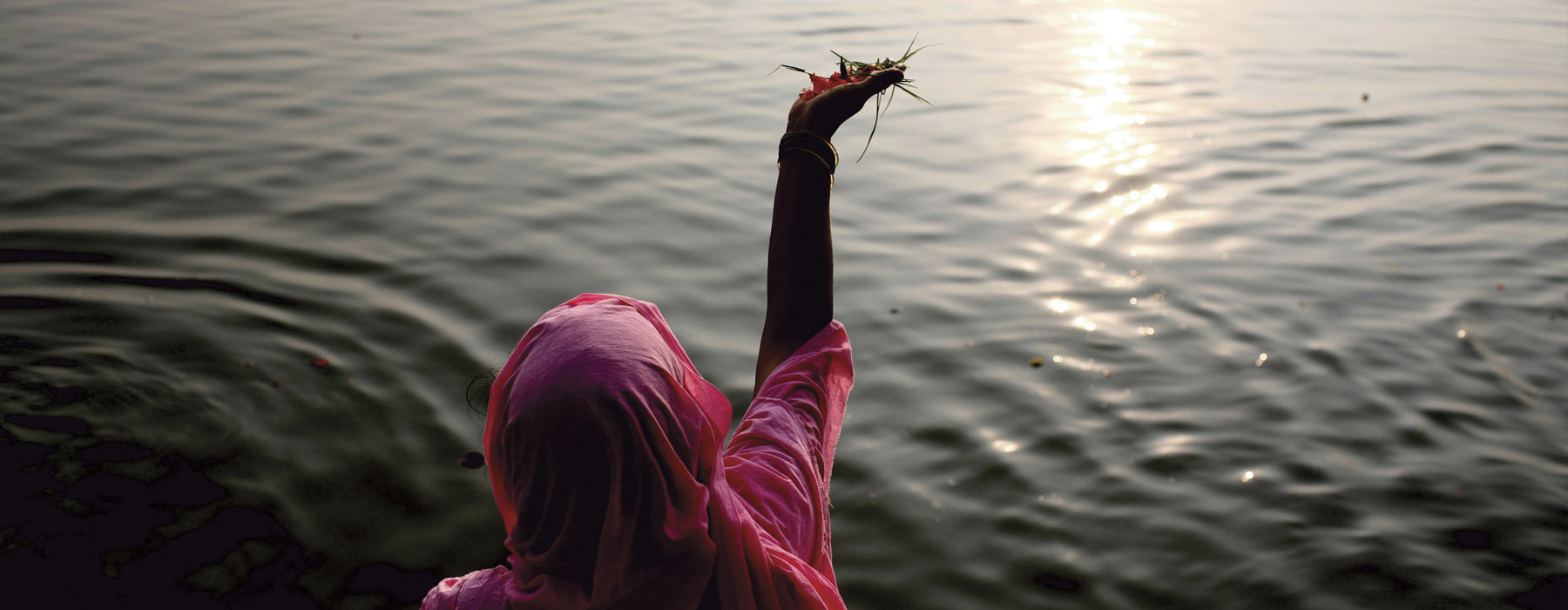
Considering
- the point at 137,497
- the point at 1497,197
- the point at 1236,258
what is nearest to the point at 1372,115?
the point at 1497,197

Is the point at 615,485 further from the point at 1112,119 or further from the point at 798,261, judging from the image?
the point at 1112,119

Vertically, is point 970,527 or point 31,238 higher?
point 31,238

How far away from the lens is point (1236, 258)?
14.9 ft

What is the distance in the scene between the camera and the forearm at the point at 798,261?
6.94 ft

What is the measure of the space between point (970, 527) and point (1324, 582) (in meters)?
0.93

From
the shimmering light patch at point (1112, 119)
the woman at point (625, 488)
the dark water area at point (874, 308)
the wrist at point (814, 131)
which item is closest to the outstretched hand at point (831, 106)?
the wrist at point (814, 131)

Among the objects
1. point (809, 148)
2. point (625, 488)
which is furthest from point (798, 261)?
point (625, 488)

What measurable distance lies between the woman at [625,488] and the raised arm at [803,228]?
1.27ft

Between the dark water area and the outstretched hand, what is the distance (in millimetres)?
1222

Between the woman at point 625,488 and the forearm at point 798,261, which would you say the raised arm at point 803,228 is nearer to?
the forearm at point 798,261

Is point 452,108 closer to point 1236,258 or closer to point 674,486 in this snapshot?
point 1236,258

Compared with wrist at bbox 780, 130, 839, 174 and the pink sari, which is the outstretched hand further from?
the pink sari

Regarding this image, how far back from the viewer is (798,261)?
213 centimetres

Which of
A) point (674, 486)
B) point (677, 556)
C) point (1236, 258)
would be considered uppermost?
point (674, 486)
